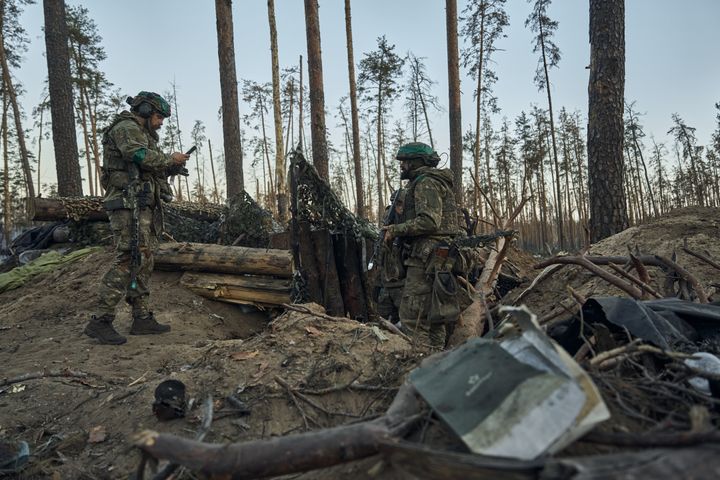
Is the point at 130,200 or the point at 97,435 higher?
the point at 130,200

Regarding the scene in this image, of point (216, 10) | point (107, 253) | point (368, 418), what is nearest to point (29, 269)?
point (107, 253)

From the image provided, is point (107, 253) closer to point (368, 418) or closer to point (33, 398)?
point (33, 398)

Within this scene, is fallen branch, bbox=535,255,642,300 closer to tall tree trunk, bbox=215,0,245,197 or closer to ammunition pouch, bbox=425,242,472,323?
ammunition pouch, bbox=425,242,472,323

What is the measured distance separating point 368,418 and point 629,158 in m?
36.8

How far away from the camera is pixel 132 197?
458cm

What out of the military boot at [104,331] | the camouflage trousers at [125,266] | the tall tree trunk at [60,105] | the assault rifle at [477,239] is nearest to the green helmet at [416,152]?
the assault rifle at [477,239]

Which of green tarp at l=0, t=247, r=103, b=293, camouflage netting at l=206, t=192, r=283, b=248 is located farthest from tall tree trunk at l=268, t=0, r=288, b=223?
green tarp at l=0, t=247, r=103, b=293

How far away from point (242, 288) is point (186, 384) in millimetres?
3531

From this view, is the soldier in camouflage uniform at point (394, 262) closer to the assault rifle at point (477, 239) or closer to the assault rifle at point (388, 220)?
the assault rifle at point (388, 220)

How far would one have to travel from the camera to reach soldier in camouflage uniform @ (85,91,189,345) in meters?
4.52

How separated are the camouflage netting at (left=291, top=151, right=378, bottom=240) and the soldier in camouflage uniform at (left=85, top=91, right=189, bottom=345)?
5.01 feet

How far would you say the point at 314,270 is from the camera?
19.0 ft

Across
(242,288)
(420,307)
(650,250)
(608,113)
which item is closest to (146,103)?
(242,288)

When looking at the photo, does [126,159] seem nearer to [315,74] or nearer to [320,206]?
[320,206]
